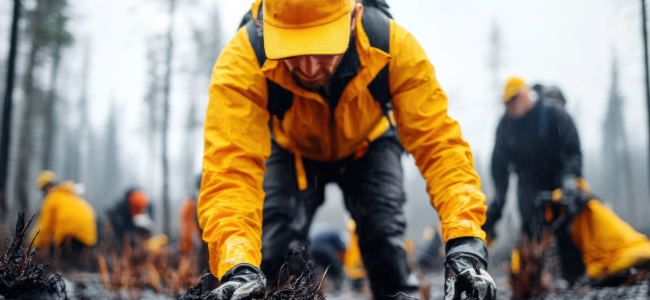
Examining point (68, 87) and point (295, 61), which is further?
point (68, 87)

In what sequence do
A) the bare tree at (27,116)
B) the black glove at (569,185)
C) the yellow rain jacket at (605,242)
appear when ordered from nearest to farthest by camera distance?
the yellow rain jacket at (605,242) → the black glove at (569,185) → the bare tree at (27,116)

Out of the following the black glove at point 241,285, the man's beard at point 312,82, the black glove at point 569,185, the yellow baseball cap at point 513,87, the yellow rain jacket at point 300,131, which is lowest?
the black glove at point 241,285

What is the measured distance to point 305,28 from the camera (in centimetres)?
176

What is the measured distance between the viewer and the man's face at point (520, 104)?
13.9 ft

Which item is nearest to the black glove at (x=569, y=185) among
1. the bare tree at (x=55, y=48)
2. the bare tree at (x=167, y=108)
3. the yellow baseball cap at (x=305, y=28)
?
the yellow baseball cap at (x=305, y=28)

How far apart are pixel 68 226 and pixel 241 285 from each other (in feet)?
19.7

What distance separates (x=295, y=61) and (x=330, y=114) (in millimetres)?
406

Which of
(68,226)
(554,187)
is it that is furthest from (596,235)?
(68,226)

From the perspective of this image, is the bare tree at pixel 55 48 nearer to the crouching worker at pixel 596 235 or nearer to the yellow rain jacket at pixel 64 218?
the yellow rain jacket at pixel 64 218

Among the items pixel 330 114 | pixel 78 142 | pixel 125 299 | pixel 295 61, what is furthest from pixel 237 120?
pixel 78 142

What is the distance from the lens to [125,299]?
3.94 m

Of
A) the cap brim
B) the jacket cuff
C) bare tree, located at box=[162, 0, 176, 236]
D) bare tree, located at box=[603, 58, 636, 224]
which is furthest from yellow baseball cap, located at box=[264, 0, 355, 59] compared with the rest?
bare tree, located at box=[603, 58, 636, 224]

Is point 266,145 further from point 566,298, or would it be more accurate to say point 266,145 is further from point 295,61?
point 566,298

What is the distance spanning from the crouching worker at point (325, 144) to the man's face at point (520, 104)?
93.9 inches
